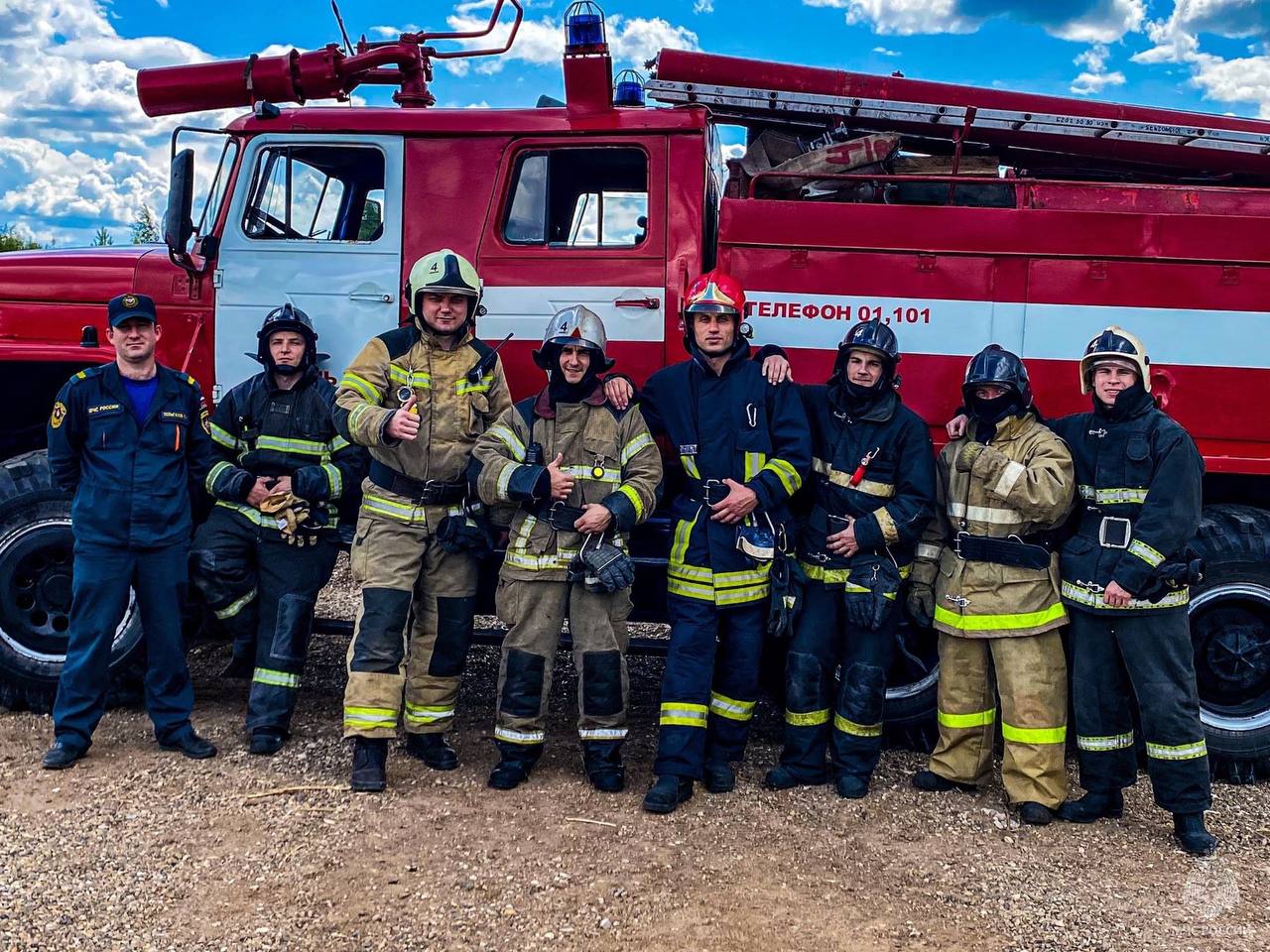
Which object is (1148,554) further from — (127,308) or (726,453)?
(127,308)

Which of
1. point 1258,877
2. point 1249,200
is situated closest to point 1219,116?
point 1249,200

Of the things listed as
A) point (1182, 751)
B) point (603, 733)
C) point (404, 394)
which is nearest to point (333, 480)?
point (404, 394)

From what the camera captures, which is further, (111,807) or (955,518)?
(955,518)

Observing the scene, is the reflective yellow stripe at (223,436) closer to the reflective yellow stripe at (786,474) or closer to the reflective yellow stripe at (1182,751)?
the reflective yellow stripe at (786,474)

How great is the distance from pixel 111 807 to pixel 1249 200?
549 centimetres

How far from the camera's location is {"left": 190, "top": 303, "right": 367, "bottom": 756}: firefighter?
4652 millimetres

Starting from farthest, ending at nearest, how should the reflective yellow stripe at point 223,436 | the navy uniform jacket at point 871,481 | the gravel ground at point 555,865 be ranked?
the reflective yellow stripe at point 223,436, the navy uniform jacket at point 871,481, the gravel ground at point 555,865

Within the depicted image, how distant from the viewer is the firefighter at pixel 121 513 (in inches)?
176

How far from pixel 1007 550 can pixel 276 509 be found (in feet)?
10.4

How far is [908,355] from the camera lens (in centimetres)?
470

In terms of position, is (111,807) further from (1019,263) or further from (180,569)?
(1019,263)

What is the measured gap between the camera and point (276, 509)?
460 centimetres

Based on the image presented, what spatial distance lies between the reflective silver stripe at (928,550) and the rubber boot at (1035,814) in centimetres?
109

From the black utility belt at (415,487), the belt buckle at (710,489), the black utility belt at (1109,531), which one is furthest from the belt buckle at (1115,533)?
the black utility belt at (415,487)
